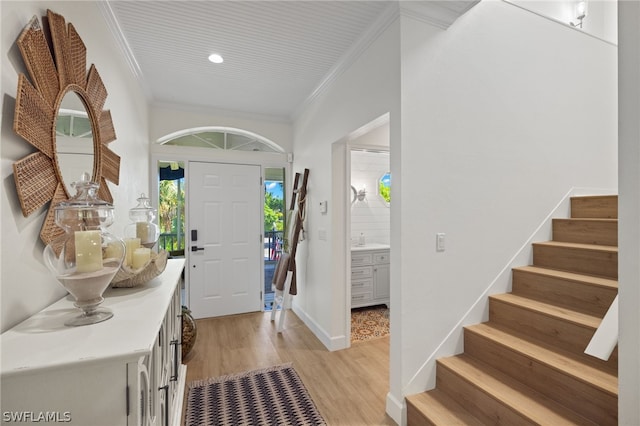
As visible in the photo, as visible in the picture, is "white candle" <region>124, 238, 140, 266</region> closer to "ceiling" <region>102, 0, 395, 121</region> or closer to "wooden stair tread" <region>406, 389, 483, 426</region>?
"ceiling" <region>102, 0, 395, 121</region>

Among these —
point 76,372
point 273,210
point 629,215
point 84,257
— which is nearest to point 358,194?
point 273,210

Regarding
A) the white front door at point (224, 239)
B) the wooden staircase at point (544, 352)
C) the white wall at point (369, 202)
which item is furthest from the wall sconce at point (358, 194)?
the wooden staircase at point (544, 352)

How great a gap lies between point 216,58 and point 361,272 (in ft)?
9.67

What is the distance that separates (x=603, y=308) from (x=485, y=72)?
5.85 ft

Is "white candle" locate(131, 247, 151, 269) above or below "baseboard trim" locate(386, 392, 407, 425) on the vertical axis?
above

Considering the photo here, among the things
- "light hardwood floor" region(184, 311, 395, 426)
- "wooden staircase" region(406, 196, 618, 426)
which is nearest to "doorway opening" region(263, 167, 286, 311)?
"light hardwood floor" region(184, 311, 395, 426)

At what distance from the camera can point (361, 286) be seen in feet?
12.6

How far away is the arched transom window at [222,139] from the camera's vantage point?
3.66 metres

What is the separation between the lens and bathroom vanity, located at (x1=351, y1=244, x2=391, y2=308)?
3801 mm

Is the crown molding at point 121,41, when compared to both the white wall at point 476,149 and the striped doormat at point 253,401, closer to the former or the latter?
the white wall at point 476,149

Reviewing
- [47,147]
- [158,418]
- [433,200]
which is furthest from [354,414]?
[47,147]

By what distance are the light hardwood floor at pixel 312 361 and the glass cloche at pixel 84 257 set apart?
1.66 meters

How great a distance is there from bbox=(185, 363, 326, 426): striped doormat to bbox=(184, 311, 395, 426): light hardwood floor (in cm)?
10

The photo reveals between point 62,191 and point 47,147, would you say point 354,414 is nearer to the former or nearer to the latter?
point 62,191
